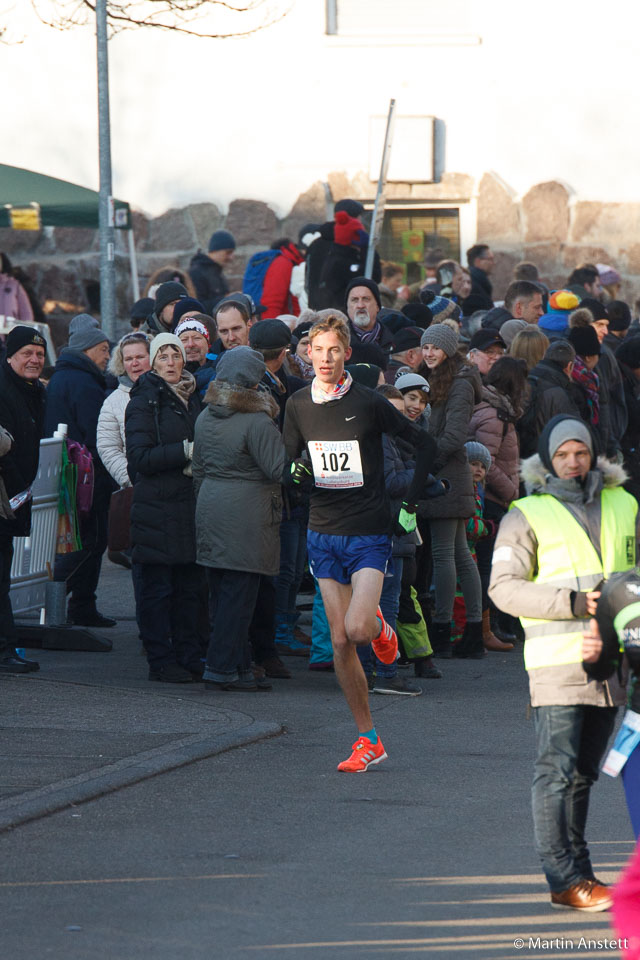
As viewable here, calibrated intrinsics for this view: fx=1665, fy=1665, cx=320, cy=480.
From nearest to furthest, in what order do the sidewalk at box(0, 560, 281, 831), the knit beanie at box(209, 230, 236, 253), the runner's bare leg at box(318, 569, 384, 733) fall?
the sidewalk at box(0, 560, 281, 831) < the runner's bare leg at box(318, 569, 384, 733) < the knit beanie at box(209, 230, 236, 253)

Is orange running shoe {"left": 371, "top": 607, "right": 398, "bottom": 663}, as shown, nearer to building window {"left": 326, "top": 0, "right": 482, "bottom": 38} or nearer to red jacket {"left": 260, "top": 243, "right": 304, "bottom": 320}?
red jacket {"left": 260, "top": 243, "right": 304, "bottom": 320}

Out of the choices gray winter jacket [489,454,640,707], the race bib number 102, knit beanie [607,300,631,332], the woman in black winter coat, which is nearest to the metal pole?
knit beanie [607,300,631,332]

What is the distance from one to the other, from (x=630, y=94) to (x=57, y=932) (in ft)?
50.5

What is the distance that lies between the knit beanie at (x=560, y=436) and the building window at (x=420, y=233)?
1369 centimetres

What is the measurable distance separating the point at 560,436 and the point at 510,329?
7.88 m

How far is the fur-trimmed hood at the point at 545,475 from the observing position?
5707 millimetres

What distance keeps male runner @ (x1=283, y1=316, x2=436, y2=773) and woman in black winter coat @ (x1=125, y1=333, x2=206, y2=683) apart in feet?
5.32

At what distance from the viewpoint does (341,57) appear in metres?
18.9

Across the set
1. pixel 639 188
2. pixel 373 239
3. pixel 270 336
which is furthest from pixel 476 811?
pixel 639 188

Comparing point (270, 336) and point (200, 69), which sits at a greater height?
point (200, 69)

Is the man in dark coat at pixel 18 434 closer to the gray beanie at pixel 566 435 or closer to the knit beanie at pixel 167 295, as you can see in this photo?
the knit beanie at pixel 167 295

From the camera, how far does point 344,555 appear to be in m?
7.93

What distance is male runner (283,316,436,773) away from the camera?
7.76m

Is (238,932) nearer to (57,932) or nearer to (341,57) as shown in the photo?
(57,932)
